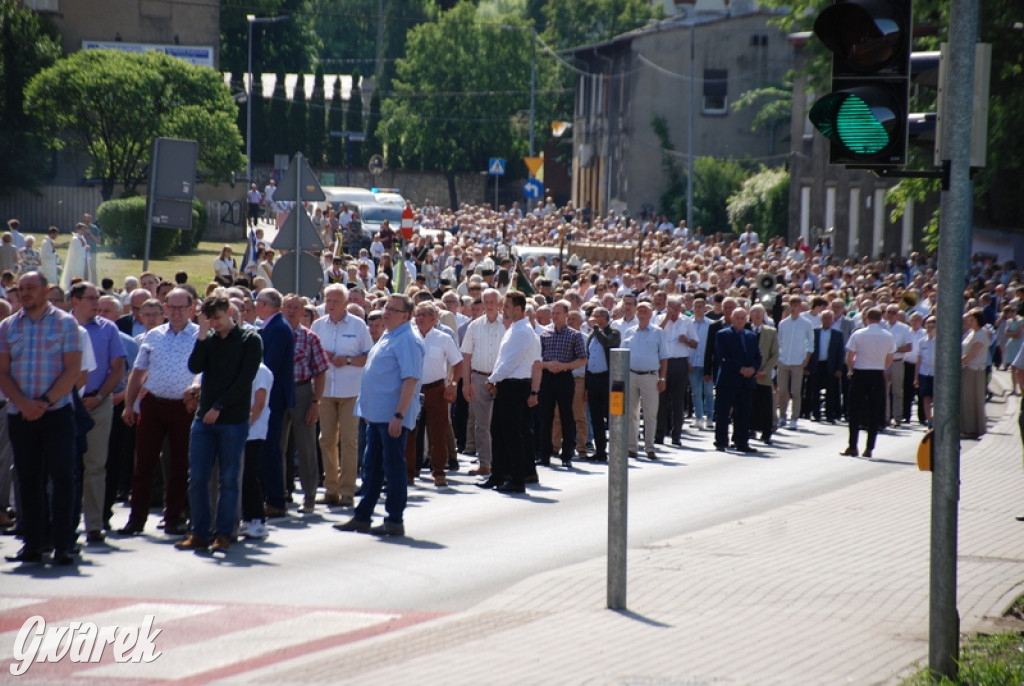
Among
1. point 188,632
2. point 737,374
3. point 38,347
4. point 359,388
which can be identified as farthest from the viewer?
point 737,374

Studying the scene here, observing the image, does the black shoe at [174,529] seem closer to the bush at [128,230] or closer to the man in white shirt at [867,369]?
the man in white shirt at [867,369]

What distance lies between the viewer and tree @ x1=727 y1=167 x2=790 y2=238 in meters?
57.3

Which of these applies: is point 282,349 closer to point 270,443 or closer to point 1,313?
point 270,443

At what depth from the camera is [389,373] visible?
11.4 metres

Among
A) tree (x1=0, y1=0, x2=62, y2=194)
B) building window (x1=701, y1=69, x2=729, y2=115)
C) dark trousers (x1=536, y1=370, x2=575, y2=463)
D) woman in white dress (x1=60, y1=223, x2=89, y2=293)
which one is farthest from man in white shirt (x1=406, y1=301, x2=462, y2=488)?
building window (x1=701, y1=69, x2=729, y2=115)

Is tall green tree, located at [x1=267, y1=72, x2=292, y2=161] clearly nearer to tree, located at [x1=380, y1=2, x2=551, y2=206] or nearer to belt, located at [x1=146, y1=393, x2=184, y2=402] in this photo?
tree, located at [x1=380, y1=2, x2=551, y2=206]

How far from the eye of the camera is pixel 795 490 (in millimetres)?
14938

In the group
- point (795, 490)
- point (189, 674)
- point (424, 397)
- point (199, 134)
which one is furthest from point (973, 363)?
point (199, 134)

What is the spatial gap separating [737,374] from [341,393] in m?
7.07

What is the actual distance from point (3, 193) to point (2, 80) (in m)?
4.28

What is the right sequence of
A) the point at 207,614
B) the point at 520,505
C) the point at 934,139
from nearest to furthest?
the point at 934,139, the point at 207,614, the point at 520,505

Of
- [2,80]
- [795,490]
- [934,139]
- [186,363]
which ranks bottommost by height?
[795,490]

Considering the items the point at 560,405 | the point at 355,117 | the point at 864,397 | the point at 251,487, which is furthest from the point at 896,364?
the point at 355,117

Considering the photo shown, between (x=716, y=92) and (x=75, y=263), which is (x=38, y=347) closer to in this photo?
(x=75, y=263)
